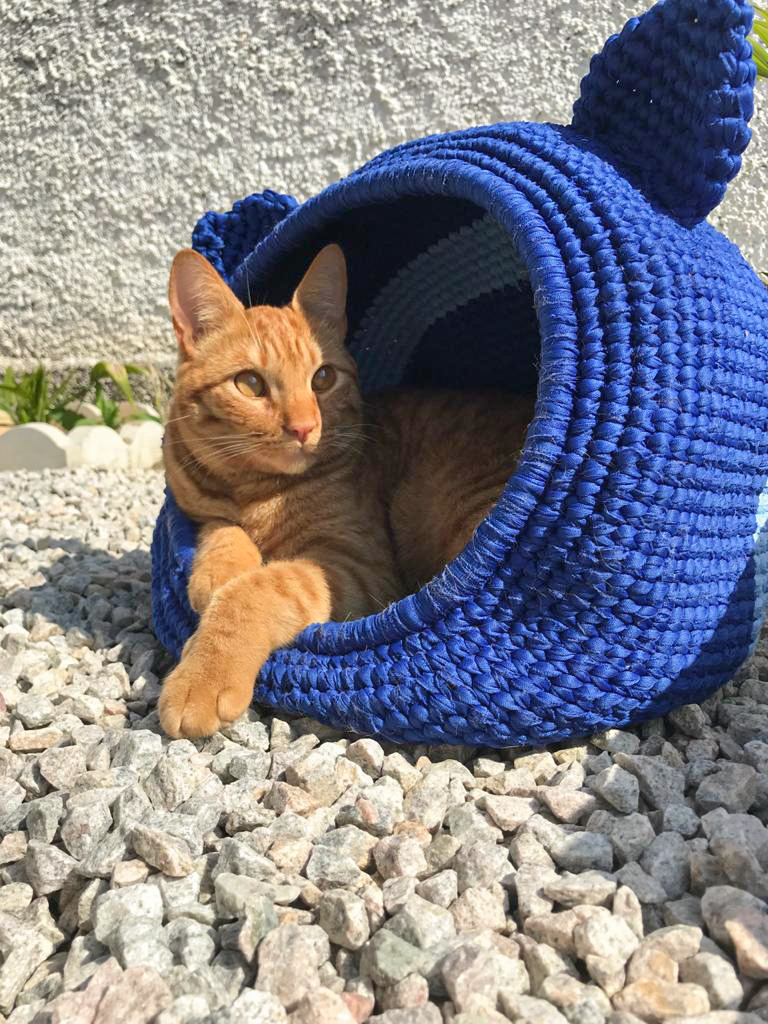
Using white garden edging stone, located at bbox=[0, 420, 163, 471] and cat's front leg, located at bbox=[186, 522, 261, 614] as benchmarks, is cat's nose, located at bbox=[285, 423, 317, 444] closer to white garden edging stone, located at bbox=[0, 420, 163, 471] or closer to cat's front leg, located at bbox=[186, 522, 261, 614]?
cat's front leg, located at bbox=[186, 522, 261, 614]

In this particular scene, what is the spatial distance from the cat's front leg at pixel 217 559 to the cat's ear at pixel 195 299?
0.42 metres

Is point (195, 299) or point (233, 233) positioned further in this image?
point (233, 233)

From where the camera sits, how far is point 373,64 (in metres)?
3.73

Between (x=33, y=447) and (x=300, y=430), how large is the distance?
7.98 ft

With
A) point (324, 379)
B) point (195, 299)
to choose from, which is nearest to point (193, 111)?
point (195, 299)

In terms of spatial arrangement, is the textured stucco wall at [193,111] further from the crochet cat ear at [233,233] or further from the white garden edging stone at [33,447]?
the crochet cat ear at [233,233]

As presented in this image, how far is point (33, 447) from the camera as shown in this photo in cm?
382

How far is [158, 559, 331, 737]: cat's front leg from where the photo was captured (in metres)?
1.42

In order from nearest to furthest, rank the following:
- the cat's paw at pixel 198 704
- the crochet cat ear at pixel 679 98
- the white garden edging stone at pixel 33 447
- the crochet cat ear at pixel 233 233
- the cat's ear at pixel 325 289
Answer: the crochet cat ear at pixel 679 98
the cat's paw at pixel 198 704
the cat's ear at pixel 325 289
the crochet cat ear at pixel 233 233
the white garden edging stone at pixel 33 447

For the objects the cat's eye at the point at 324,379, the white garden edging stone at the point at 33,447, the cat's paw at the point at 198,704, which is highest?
the cat's eye at the point at 324,379

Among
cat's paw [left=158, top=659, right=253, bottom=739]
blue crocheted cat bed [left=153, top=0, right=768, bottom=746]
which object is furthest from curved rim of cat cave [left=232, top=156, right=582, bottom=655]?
cat's paw [left=158, top=659, right=253, bottom=739]

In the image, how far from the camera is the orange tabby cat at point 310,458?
178cm

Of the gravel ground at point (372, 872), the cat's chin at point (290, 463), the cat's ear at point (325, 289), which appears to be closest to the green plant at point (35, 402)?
the cat's ear at point (325, 289)

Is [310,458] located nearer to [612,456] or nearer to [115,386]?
[612,456]
